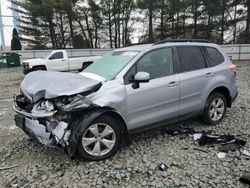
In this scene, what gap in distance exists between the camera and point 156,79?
12.5ft

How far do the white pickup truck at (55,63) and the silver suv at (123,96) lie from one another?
32.4ft

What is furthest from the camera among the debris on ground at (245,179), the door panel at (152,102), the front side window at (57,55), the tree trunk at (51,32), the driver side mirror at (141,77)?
the tree trunk at (51,32)

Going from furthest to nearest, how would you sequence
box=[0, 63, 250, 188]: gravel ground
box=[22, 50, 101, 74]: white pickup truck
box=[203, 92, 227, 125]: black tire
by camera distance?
box=[22, 50, 101, 74]: white pickup truck → box=[203, 92, 227, 125]: black tire → box=[0, 63, 250, 188]: gravel ground

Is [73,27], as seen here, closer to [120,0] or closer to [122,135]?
[120,0]

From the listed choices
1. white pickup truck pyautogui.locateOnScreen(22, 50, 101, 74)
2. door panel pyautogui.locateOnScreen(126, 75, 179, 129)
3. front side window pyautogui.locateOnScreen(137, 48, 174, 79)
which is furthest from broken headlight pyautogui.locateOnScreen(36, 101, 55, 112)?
white pickup truck pyautogui.locateOnScreen(22, 50, 101, 74)

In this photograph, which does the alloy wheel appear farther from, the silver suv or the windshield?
the windshield

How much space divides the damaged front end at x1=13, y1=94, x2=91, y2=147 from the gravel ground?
43 centimetres

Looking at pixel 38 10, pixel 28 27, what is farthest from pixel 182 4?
pixel 28 27

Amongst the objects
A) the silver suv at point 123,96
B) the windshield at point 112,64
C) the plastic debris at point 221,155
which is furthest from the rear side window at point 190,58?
the plastic debris at point 221,155

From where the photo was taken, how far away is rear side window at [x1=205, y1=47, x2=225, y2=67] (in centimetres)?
458

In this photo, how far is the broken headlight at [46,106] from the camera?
3.10 metres

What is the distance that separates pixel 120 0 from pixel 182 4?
6.87m

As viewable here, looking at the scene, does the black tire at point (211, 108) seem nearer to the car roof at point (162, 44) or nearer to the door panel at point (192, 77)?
the door panel at point (192, 77)

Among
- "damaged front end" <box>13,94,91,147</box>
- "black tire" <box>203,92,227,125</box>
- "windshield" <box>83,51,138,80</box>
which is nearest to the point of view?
"damaged front end" <box>13,94,91,147</box>
